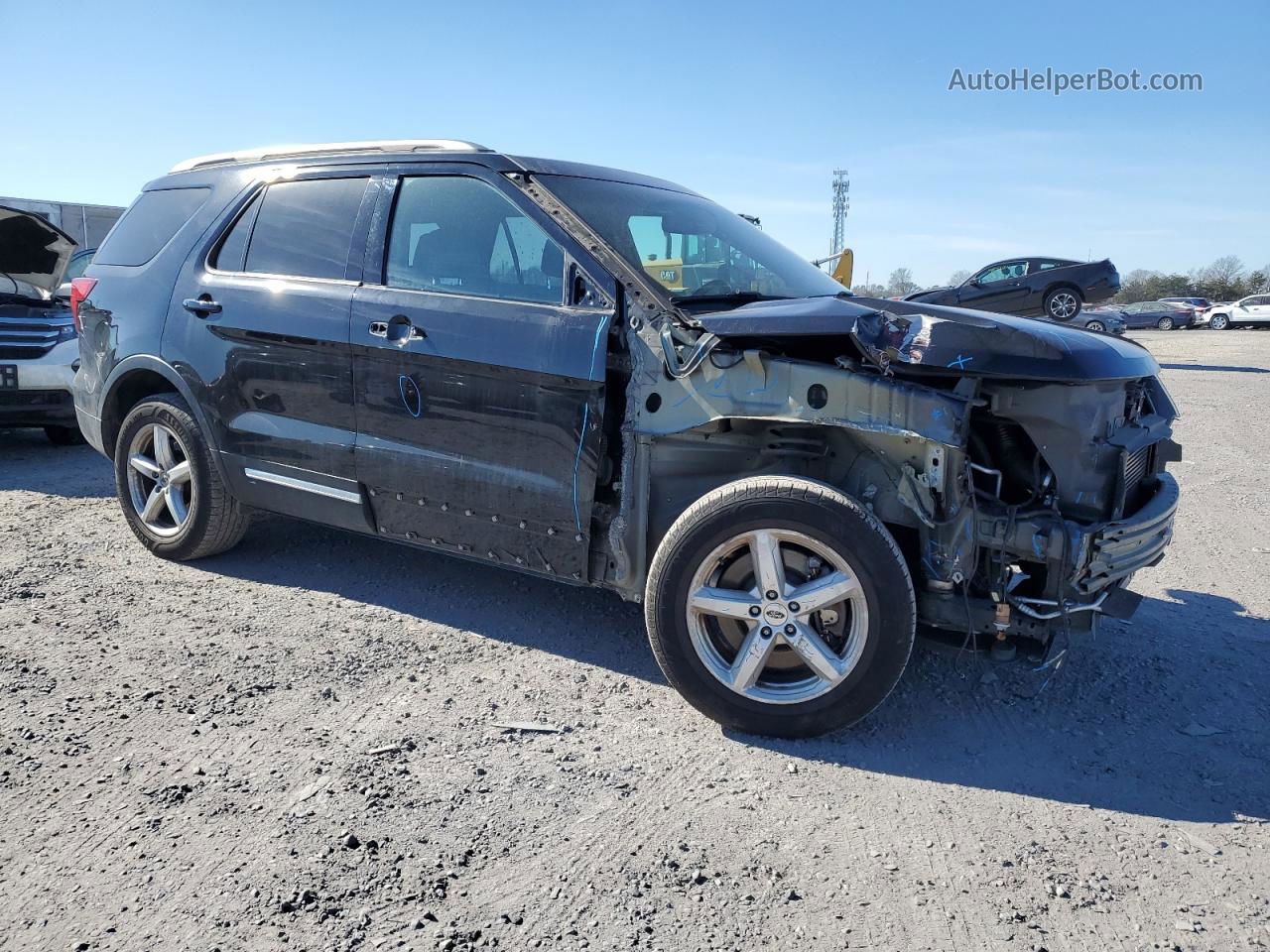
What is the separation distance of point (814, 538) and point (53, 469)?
683 cm

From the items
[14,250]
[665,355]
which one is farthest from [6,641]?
[14,250]

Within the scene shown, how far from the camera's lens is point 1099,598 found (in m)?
3.16

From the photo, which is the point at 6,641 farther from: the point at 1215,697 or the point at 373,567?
the point at 1215,697

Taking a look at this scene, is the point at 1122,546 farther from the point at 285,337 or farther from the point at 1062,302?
the point at 1062,302

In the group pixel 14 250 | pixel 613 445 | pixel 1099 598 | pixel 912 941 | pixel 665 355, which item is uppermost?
pixel 14 250


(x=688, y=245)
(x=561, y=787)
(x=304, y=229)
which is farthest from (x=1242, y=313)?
(x=561, y=787)

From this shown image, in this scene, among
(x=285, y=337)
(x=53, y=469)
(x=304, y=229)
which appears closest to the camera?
(x=285, y=337)

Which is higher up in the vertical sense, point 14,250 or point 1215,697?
point 14,250

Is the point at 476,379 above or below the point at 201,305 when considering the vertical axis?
below

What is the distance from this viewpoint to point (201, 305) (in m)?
4.41

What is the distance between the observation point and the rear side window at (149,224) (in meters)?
4.79

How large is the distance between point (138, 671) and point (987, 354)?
330cm

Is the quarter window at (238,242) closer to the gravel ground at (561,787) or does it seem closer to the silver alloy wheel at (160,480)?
the silver alloy wheel at (160,480)

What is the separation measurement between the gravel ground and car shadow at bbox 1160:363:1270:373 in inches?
553
